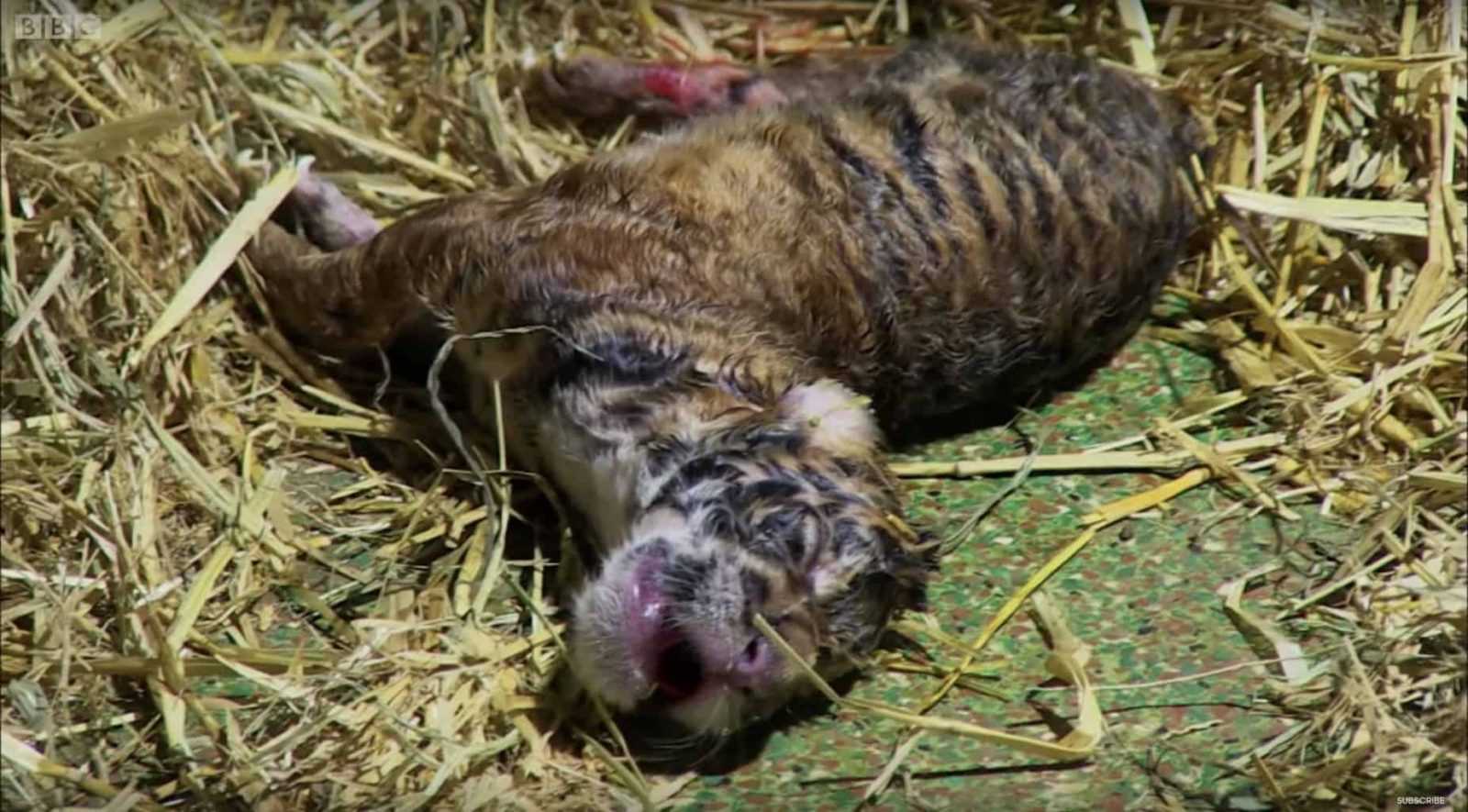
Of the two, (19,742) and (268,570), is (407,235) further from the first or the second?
(19,742)

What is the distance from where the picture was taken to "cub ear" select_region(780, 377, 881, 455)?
3.92 m

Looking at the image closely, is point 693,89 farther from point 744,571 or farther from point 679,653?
point 679,653

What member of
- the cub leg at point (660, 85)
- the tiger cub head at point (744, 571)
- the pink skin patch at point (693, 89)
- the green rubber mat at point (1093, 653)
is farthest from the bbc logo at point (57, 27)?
the green rubber mat at point (1093, 653)

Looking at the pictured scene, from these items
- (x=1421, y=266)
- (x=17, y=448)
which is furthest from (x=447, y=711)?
(x=1421, y=266)

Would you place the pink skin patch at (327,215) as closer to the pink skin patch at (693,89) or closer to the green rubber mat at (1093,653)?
the pink skin patch at (693,89)

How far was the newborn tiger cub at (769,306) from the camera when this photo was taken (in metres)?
3.68

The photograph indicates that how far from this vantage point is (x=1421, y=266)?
5008 millimetres

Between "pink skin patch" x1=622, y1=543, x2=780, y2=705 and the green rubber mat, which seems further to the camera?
the green rubber mat

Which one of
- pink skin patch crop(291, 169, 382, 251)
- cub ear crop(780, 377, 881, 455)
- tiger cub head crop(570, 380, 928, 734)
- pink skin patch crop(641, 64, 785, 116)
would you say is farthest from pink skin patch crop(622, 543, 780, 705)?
pink skin patch crop(641, 64, 785, 116)

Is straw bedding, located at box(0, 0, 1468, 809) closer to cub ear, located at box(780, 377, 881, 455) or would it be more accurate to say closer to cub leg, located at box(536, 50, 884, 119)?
cub leg, located at box(536, 50, 884, 119)

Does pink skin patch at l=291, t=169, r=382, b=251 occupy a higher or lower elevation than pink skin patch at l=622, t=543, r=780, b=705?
higher

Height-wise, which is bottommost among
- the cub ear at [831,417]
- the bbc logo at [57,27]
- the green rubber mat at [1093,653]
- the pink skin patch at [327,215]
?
the green rubber mat at [1093,653]

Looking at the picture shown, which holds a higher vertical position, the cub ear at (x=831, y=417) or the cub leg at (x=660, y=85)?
the cub leg at (x=660, y=85)

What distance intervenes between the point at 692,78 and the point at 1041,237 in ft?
4.50
